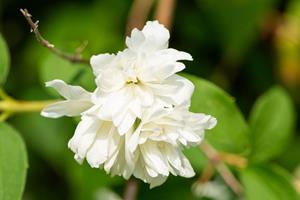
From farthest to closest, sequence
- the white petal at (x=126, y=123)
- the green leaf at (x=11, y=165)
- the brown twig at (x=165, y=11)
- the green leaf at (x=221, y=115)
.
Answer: the brown twig at (x=165, y=11), the green leaf at (x=221, y=115), the green leaf at (x=11, y=165), the white petal at (x=126, y=123)

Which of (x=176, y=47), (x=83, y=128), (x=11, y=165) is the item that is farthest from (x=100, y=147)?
(x=176, y=47)

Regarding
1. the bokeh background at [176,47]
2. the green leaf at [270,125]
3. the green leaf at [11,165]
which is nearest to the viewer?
the green leaf at [11,165]

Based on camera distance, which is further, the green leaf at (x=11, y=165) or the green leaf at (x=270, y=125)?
the green leaf at (x=270, y=125)

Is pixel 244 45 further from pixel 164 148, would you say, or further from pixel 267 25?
pixel 164 148

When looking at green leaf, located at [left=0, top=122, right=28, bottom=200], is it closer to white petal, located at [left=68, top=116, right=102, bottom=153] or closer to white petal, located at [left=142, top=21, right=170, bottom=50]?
white petal, located at [left=68, top=116, right=102, bottom=153]

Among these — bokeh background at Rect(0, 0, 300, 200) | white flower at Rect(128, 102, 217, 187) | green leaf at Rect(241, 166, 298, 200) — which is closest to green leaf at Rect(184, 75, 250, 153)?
green leaf at Rect(241, 166, 298, 200)

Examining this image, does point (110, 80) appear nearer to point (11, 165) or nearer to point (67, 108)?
point (67, 108)

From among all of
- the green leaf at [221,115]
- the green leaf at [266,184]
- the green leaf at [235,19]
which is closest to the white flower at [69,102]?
the green leaf at [221,115]

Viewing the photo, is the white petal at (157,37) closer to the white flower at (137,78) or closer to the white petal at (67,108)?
the white flower at (137,78)
